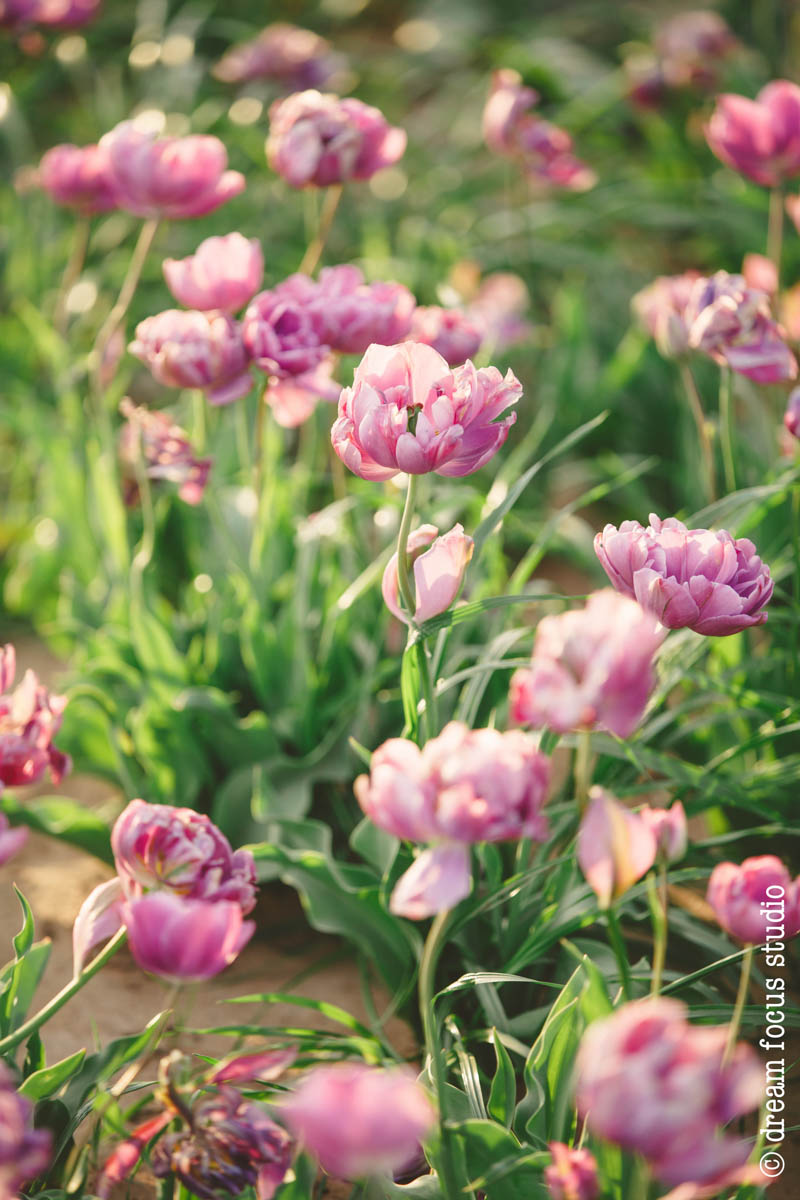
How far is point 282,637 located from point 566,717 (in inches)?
33.9

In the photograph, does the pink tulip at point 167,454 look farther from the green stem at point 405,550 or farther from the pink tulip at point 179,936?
the pink tulip at point 179,936

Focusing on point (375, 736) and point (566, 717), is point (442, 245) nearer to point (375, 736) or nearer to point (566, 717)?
point (375, 736)

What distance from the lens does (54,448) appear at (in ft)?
6.07

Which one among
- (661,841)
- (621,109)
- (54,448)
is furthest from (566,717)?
(621,109)

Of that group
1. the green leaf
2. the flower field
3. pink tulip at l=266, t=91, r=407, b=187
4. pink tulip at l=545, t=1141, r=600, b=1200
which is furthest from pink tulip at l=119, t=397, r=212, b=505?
pink tulip at l=545, t=1141, r=600, b=1200

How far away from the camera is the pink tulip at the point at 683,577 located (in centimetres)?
81

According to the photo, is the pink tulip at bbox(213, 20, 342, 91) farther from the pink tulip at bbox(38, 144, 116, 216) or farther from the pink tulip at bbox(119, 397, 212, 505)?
the pink tulip at bbox(119, 397, 212, 505)

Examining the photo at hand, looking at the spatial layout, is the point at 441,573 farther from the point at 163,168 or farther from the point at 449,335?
the point at 163,168

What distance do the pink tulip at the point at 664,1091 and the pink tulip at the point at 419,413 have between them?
416 millimetres

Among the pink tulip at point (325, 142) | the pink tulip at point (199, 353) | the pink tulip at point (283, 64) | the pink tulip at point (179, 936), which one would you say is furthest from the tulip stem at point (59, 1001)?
the pink tulip at point (283, 64)

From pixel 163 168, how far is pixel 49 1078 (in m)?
1.01

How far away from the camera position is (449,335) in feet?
4.33

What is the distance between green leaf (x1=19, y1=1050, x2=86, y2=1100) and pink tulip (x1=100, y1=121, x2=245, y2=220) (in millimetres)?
977

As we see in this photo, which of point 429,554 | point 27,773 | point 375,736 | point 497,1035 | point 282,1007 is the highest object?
point 429,554
